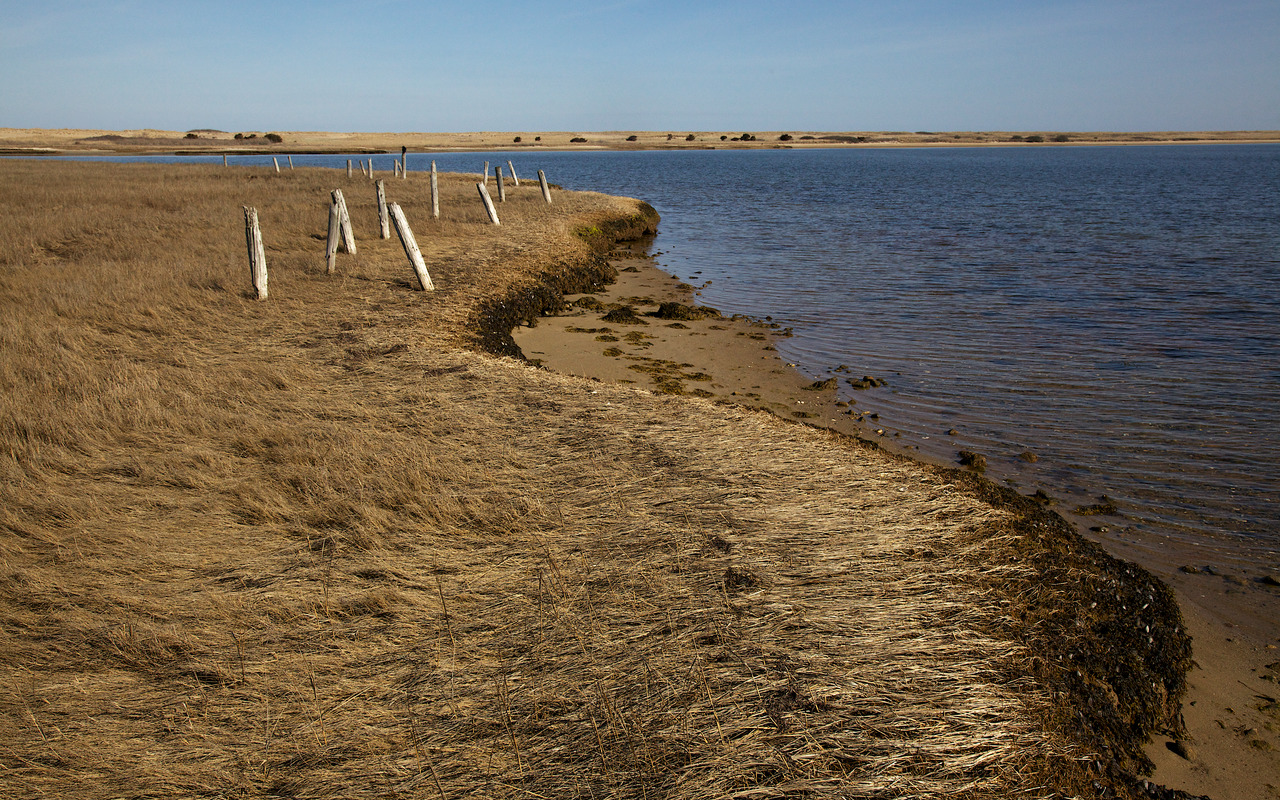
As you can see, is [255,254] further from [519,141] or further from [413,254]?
[519,141]

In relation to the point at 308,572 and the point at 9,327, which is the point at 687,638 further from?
the point at 9,327

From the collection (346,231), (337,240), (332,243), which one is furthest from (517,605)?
(346,231)

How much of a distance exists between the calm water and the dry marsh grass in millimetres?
2125

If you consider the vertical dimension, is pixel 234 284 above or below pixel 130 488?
above

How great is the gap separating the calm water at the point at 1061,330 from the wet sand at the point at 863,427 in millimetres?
516

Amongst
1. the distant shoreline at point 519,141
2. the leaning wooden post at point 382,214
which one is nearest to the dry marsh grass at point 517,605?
the leaning wooden post at point 382,214

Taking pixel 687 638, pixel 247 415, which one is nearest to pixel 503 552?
pixel 687 638

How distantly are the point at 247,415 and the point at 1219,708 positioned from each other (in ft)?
25.8

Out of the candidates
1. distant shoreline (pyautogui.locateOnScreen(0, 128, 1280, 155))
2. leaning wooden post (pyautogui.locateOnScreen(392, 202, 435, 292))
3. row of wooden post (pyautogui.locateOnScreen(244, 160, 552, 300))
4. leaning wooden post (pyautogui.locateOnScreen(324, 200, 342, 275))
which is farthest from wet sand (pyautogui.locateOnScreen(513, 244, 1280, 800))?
distant shoreline (pyautogui.locateOnScreen(0, 128, 1280, 155))

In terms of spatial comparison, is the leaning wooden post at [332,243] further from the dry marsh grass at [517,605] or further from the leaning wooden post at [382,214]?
the dry marsh grass at [517,605]

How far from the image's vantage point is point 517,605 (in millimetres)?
4133

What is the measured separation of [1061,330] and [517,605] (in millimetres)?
11642

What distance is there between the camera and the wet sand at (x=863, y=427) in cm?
380

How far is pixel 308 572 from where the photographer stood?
449 centimetres
